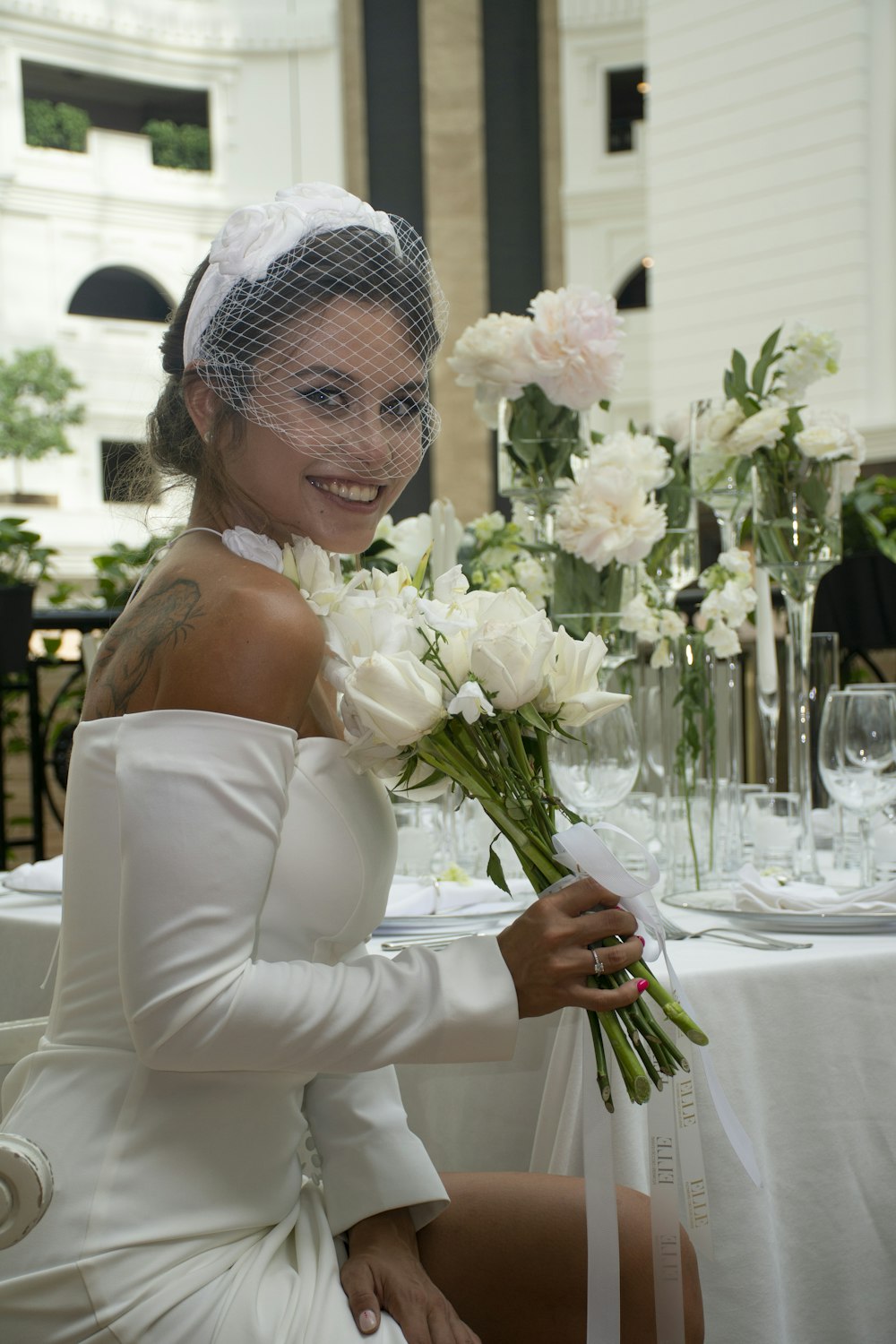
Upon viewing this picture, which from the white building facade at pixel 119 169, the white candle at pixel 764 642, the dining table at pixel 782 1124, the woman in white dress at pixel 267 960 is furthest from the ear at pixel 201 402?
the white building facade at pixel 119 169

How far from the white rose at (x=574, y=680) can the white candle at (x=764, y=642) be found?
101 centimetres

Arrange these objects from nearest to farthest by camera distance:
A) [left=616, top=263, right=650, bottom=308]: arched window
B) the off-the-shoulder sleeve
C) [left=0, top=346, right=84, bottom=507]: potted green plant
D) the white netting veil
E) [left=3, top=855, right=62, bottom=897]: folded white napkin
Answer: the off-the-shoulder sleeve < the white netting veil < [left=3, top=855, right=62, bottom=897]: folded white napkin < [left=0, top=346, right=84, bottom=507]: potted green plant < [left=616, top=263, right=650, bottom=308]: arched window

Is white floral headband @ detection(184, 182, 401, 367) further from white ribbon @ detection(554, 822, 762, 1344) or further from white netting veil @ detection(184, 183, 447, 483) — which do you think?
white ribbon @ detection(554, 822, 762, 1344)

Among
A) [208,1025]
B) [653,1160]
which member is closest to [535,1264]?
[653,1160]

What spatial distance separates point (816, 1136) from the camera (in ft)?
4.82

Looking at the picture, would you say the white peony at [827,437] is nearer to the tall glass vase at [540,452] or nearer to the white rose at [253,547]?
the tall glass vase at [540,452]

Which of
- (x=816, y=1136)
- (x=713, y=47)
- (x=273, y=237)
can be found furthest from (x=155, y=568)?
(x=713, y=47)

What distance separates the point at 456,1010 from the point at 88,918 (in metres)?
0.34

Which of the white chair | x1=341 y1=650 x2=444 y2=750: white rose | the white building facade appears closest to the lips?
x1=341 y1=650 x2=444 y2=750: white rose

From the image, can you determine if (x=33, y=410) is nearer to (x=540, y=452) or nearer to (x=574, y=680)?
(x=540, y=452)

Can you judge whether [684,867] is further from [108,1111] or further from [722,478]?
[108,1111]

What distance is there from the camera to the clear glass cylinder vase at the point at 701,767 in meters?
1.97

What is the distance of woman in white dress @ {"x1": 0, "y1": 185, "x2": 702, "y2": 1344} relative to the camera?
1.06 meters

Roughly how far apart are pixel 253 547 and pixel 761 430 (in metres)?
1.01
